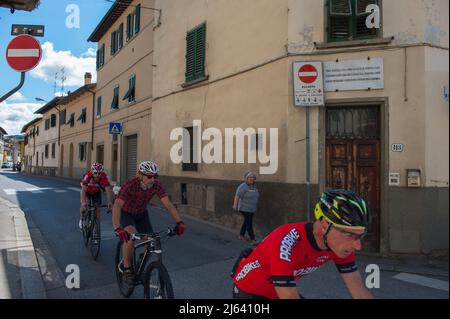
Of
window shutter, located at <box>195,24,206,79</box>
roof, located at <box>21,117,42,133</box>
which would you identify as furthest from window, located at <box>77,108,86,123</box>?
roof, located at <box>21,117,42,133</box>

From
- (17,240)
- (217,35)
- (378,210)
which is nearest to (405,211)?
(378,210)

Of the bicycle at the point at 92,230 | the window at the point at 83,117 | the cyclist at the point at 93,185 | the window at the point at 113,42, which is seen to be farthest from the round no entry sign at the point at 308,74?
the window at the point at 83,117

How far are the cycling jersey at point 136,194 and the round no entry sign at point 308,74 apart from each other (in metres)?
4.65

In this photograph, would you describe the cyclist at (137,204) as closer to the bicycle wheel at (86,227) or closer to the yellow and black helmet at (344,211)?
the yellow and black helmet at (344,211)

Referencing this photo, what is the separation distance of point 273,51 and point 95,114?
63.3ft

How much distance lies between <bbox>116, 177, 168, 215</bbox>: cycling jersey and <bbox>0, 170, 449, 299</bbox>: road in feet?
3.66

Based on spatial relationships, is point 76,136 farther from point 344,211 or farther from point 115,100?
point 344,211

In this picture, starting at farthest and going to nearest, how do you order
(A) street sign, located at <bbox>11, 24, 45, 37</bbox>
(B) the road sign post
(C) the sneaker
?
(B) the road sign post → (A) street sign, located at <bbox>11, 24, 45, 37</bbox> → (C) the sneaker

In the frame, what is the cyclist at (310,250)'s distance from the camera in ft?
7.06

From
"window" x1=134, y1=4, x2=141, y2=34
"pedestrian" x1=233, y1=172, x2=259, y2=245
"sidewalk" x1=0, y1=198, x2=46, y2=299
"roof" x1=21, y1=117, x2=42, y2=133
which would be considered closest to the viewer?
"sidewalk" x1=0, y1=198, x2=46, y2=299

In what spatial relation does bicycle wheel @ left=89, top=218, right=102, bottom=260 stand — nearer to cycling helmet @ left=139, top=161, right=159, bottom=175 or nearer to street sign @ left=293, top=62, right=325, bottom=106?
cycling helmet @ left=139, top=161, right=159, bottom=175

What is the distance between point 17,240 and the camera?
8164 millimetres

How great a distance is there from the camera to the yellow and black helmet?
213cm
